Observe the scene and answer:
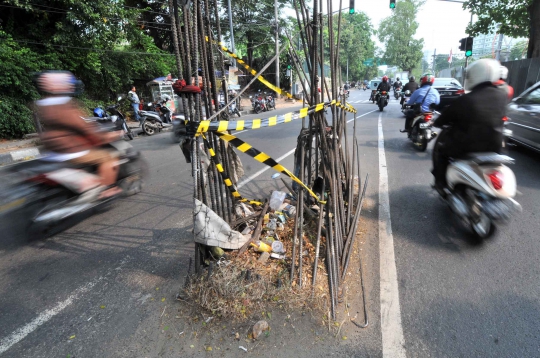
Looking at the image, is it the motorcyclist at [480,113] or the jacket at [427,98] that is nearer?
the motorcyclist at [480,113]

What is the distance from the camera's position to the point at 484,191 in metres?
3.04

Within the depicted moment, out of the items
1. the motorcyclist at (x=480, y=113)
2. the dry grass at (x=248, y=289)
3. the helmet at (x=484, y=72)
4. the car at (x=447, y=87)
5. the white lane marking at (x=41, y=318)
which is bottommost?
the white lane marking at (x=41, y=318)

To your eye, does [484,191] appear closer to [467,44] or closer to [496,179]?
[496,179]

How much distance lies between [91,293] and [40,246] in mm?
1310

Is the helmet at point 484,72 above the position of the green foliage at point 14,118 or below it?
above

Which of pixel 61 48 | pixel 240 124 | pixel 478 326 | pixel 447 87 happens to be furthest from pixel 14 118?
pixel 447 87

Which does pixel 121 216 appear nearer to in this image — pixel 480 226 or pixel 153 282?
pixel 153 282

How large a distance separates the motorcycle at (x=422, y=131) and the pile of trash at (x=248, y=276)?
16.6ft

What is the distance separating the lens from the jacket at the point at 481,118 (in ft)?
10.4

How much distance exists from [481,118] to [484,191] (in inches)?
30.3

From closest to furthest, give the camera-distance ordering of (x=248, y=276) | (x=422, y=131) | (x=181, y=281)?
1. (x=248, y=276)
2. (x=181, y=281)
3. (x=422, y=131)

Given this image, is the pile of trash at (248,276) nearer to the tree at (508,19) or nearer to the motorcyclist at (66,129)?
the motorcyclist at (66,129)

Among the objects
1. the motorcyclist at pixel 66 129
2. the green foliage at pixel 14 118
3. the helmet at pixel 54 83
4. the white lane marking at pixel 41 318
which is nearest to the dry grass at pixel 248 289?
the white lane marking at pixel 41 318

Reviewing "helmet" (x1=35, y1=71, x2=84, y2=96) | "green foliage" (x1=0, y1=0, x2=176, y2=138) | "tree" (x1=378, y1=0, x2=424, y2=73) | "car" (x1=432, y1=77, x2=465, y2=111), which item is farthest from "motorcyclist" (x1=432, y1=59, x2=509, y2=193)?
"tree" (x1=378, y1=0, x2=424, y2=73)
